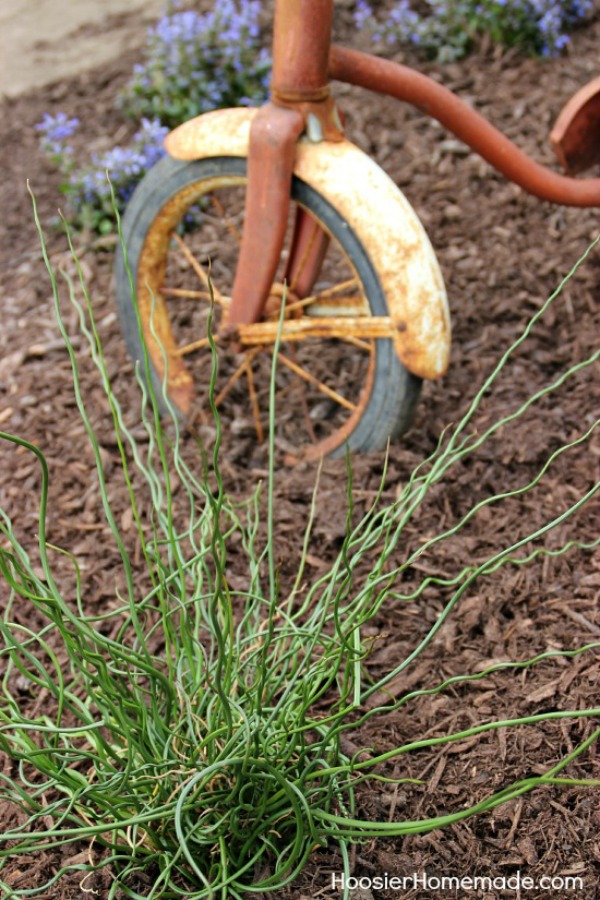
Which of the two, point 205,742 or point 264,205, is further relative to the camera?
point 264,205

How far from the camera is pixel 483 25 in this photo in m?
3.92

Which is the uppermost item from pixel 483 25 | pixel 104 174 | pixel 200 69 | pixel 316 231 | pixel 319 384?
pixel 483 25

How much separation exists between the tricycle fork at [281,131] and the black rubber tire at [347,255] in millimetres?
81

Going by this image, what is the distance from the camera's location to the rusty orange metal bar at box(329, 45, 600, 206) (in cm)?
241

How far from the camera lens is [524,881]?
1.67 metres

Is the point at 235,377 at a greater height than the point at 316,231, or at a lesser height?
lesser

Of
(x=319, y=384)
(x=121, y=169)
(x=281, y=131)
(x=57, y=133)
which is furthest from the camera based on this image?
(x=57, y=133)

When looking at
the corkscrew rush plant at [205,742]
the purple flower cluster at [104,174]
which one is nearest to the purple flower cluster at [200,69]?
the purple flower cluster at [104,174]

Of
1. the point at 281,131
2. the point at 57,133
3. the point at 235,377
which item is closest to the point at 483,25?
the point at 57,133

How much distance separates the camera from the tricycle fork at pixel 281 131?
7.57ft

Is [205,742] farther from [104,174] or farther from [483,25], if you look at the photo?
[483,25]

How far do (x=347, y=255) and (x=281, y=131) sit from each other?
1.04 feet

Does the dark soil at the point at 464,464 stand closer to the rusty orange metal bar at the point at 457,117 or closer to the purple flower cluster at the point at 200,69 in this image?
the purple flower cluster at the point at 200,69

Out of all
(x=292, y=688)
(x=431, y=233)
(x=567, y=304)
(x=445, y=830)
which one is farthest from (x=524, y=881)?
(x=431, y=233)
